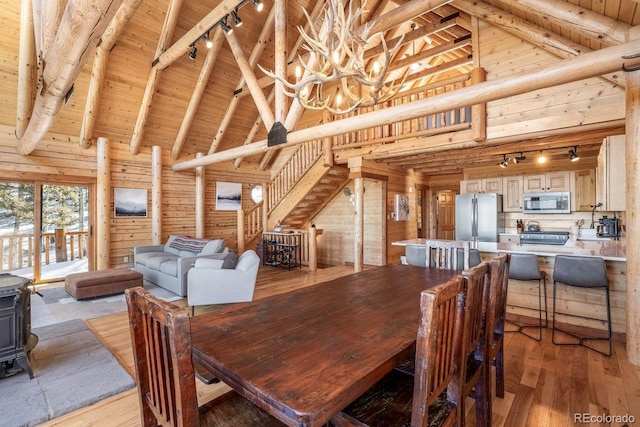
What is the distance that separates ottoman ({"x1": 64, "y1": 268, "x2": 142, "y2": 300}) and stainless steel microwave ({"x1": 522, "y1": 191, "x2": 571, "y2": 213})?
7088mm

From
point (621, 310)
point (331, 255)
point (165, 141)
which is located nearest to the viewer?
point (621, 310)

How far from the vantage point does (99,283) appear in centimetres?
464

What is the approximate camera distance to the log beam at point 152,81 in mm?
5250

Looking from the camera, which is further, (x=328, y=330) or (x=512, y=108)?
(x=512, y=108)

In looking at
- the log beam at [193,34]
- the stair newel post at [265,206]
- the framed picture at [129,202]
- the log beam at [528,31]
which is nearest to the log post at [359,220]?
the stair newel post at [265,206]

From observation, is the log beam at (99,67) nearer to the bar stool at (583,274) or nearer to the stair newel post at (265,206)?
the stair newel post at (265,206)

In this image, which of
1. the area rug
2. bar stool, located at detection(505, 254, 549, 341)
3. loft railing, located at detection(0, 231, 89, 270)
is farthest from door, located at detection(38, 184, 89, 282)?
bar stool, located at detection(505, 254, 549, 341)

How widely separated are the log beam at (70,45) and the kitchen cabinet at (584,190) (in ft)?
22.7

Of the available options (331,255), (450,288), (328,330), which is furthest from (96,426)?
(331,255)

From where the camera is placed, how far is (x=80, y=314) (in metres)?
4.02

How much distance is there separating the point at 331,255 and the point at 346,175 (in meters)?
2.28

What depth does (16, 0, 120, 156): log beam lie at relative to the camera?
1.80m

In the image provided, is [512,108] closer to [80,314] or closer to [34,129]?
[80,314]

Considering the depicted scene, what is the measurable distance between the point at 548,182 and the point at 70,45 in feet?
23.2
